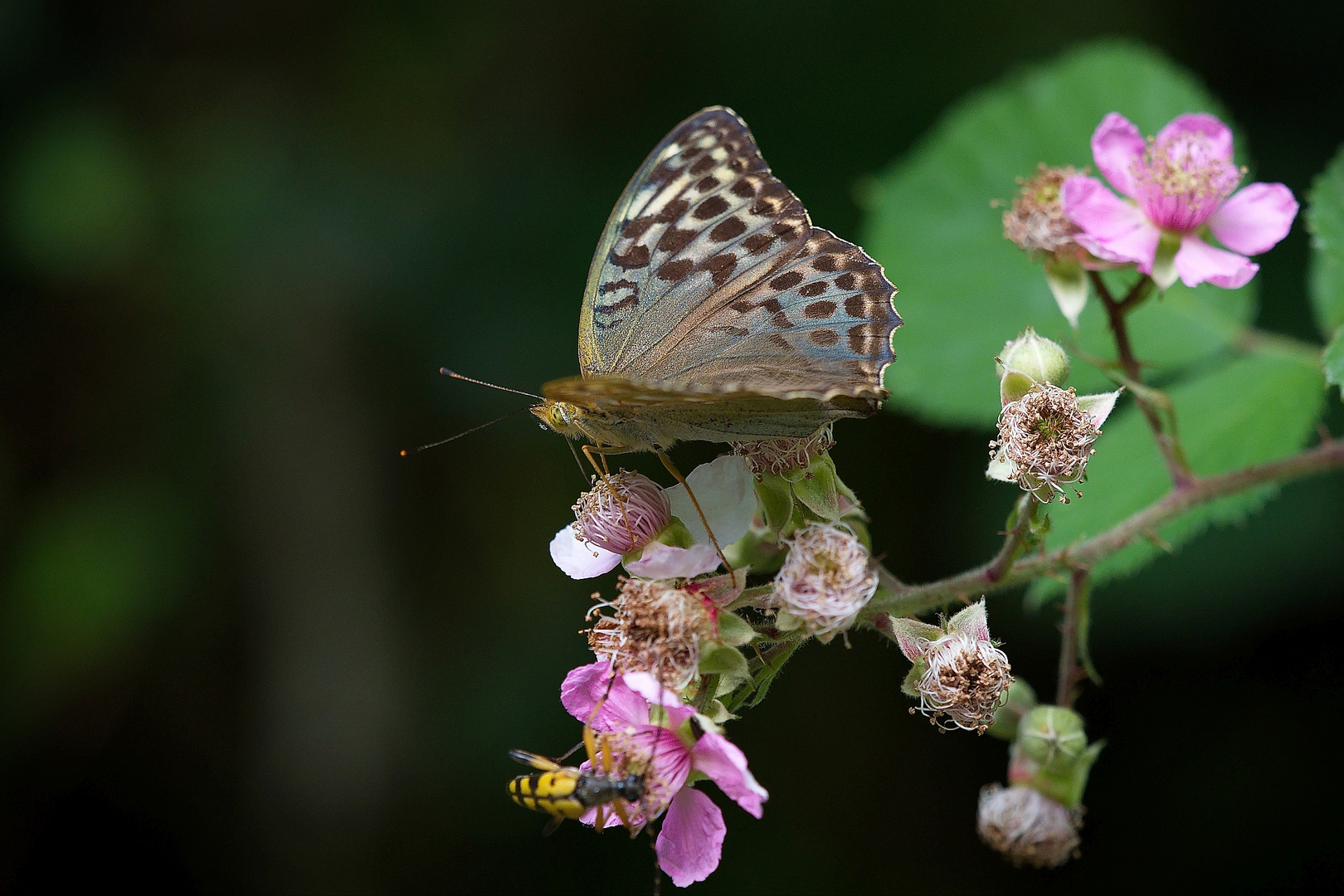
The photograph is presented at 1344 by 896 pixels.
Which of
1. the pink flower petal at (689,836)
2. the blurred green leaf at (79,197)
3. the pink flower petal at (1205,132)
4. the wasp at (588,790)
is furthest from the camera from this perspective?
the blurred green leaf at (79,197)

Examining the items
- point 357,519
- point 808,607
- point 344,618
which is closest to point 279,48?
point 357,519

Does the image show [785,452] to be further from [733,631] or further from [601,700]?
[601,700]

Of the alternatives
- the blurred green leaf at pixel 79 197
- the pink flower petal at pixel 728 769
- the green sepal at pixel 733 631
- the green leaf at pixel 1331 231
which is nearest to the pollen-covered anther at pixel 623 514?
the green sepal at pixel 733 631

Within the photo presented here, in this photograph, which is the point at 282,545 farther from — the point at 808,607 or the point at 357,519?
the point at 808,607

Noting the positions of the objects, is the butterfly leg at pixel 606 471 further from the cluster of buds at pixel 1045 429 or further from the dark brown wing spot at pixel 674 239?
the cluster of buds at pixel 1045 429

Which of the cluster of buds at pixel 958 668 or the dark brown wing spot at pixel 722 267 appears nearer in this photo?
the cluster of buds at pixel 958 668

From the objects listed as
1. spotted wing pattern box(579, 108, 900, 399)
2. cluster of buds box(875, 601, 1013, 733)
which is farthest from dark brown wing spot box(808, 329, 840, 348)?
cluster of buds box(875, 601, 1013, 733)

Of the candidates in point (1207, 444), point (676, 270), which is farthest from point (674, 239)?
point (1207, 444)
